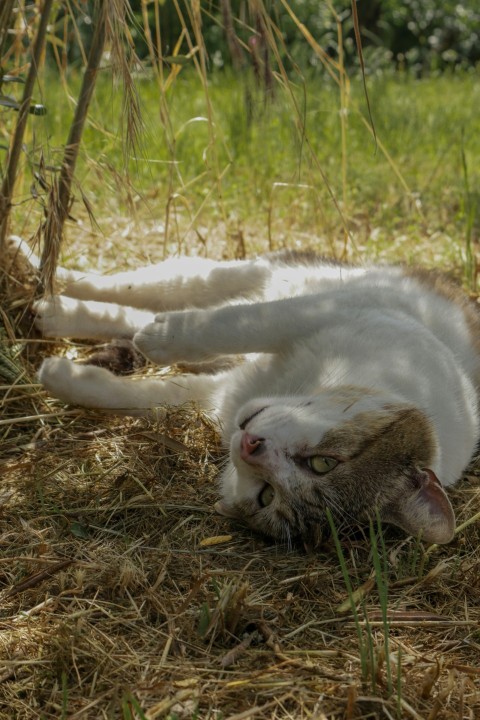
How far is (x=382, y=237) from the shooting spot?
17.4 feet

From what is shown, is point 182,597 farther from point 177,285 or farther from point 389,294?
point 177,285

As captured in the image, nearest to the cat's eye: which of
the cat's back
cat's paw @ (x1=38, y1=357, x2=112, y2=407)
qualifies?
the cat's back

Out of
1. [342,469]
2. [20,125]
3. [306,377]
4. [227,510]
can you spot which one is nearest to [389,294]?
[306,377]

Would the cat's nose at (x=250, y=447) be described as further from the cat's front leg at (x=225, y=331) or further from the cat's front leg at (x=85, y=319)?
the cat's front leg at (x=85, y=319)

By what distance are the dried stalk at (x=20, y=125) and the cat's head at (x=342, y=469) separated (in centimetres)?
143

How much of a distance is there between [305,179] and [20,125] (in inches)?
117

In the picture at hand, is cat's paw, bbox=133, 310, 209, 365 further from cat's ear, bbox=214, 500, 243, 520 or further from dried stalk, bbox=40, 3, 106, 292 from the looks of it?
cat's ear, bbox=214, 500, 243, 520

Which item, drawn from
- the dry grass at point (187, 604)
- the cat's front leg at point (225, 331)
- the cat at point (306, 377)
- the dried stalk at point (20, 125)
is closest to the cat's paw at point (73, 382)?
the cat at point (306, 377)

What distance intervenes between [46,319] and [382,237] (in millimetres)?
2460

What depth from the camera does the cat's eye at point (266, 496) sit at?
267cm

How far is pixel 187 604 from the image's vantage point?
2.23 m

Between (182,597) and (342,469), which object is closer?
(182,597)

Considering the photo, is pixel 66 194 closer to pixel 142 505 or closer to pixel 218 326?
pixel 218 326

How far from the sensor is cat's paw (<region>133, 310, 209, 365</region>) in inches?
121
